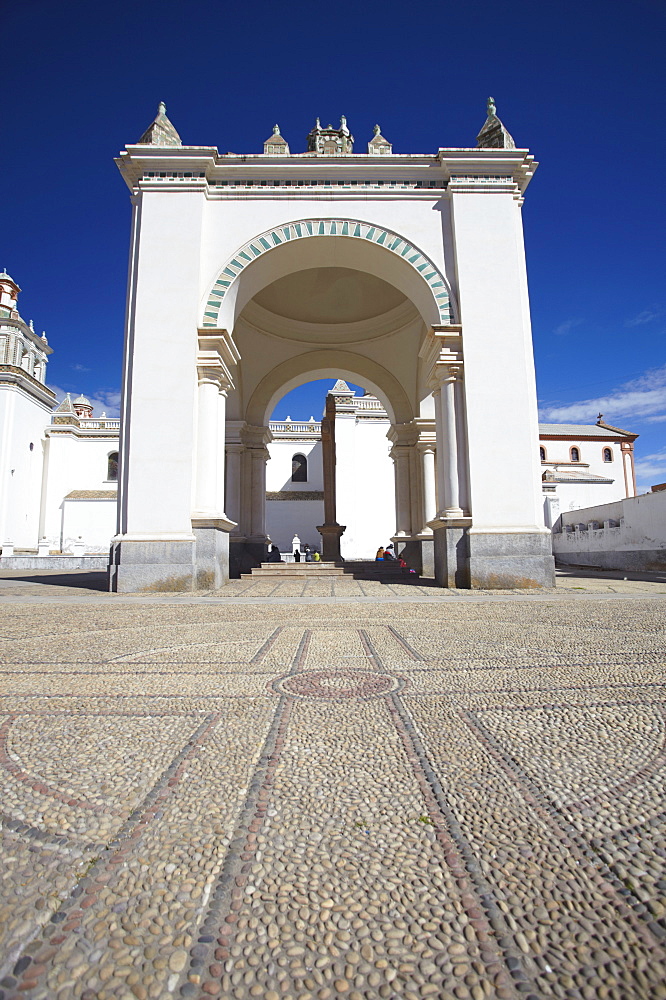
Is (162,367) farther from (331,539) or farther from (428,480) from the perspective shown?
(331,539)

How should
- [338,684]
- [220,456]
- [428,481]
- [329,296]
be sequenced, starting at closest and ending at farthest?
[338,684] → [220,456] → [428,481] → [329,296]

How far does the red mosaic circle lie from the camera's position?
2219mm

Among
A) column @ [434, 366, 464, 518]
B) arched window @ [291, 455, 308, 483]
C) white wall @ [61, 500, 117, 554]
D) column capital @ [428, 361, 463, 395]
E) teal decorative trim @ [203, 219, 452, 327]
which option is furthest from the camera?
arched window @ [291, 455, 308, 483]

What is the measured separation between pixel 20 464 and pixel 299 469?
1452 centimetres

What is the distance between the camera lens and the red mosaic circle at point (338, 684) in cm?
222

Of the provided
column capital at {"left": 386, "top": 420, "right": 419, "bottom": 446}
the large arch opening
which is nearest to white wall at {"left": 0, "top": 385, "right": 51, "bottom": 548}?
the large arch opening

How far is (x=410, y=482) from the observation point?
13164 mm

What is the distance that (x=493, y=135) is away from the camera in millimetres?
8875

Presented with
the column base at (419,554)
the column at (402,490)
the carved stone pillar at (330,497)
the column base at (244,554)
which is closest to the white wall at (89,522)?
the column base at (244,554)

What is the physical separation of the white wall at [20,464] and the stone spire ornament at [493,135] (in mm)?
25427

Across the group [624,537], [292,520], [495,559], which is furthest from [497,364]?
[292,520]

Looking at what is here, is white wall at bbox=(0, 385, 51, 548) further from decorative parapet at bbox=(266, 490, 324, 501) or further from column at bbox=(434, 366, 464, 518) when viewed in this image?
column at bbox=(434, 366, 464, 518)

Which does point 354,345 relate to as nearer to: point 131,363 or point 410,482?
point 410,482

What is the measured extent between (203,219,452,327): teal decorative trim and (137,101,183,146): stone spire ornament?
2238 millimetres
